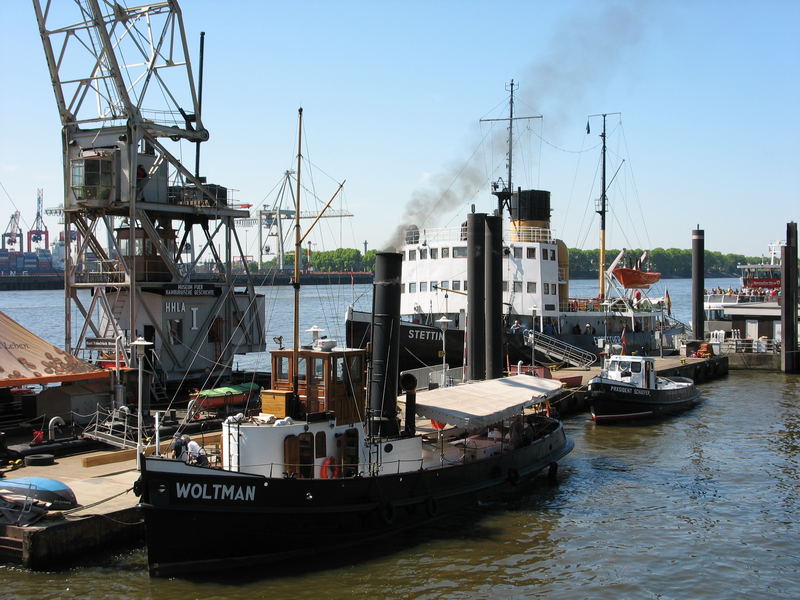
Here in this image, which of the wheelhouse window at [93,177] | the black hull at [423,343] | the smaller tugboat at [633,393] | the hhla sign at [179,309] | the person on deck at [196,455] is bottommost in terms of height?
the smaller tugboat at [633,393]

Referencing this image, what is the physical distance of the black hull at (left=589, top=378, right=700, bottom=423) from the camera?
36.3 meters

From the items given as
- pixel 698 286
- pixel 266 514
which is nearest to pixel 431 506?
pixel 266 514

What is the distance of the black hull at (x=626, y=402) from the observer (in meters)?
36.3

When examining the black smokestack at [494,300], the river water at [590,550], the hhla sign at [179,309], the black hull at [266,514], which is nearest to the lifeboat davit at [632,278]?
the black smokestack at [494,300]

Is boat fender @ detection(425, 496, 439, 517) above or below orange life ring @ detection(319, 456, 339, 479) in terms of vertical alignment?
below

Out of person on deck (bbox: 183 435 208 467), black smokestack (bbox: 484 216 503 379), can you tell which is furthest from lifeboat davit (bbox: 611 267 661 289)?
person on deck (bbox: 183 435 208 467)

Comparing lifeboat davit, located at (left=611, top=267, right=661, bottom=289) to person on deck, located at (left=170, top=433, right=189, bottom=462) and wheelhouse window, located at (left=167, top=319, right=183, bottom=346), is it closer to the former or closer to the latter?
wheelhouse window, located at (left=167, top=319, right=183, bottom=346)

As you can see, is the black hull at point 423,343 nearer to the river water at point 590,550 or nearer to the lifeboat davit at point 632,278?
the lifeboat davit at point 632,278

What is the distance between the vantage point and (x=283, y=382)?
20.6 m

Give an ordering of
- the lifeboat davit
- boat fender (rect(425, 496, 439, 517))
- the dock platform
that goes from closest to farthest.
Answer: the dock platform
boat fender (rect(425, 496, 439, 517))
the lifeboat davit

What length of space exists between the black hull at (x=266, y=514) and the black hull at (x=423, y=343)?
18.6 meters

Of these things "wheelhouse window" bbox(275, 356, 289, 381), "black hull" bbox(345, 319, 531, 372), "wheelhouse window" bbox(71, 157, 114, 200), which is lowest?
"black hull" bbox(345, 319, 531, 372)

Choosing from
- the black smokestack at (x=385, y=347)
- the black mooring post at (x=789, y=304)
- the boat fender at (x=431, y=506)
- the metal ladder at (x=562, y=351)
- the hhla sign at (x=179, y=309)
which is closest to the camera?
the boat fender at (x=431, y=506)

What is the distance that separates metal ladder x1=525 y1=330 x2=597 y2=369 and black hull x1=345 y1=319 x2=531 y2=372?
1.05 meters
